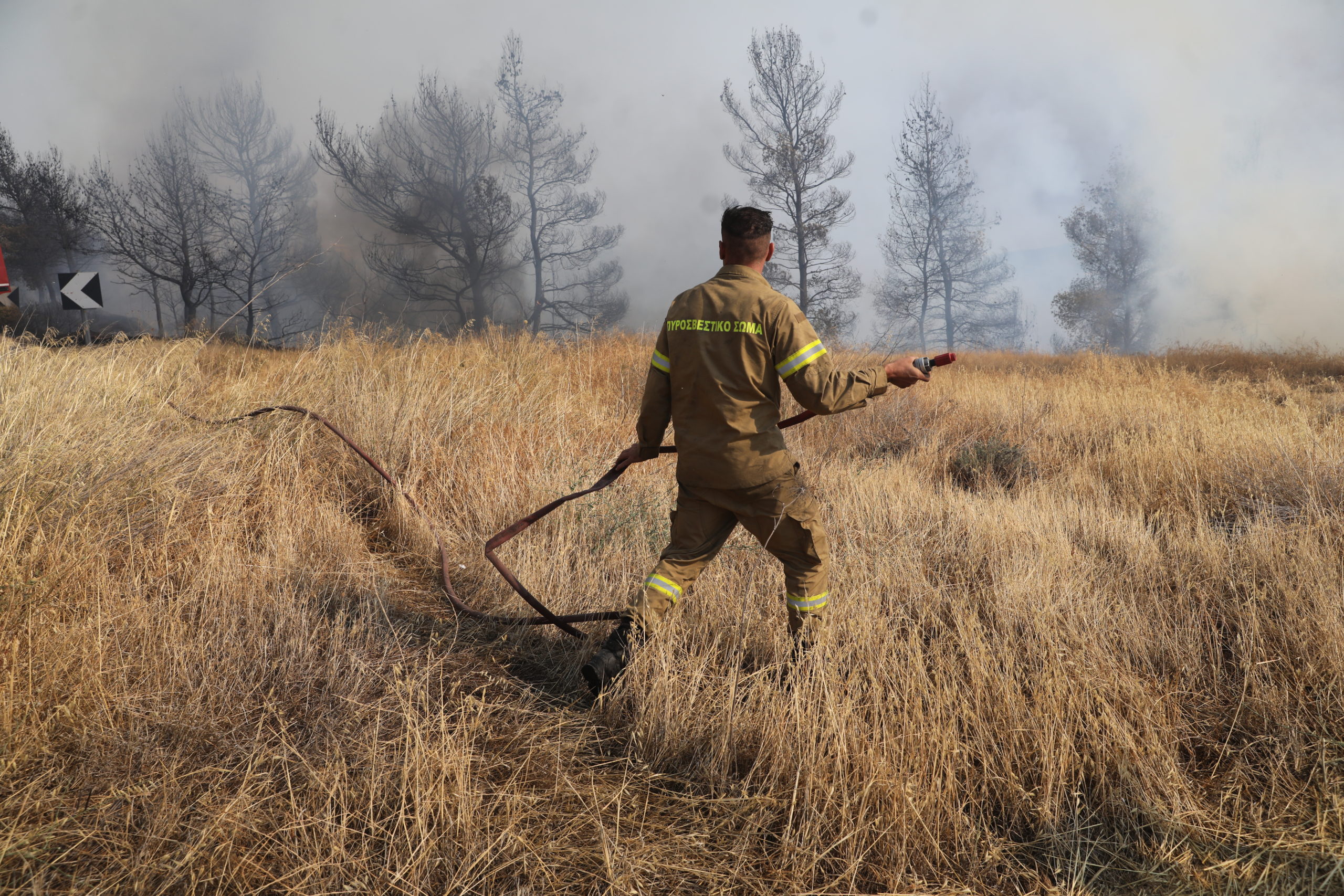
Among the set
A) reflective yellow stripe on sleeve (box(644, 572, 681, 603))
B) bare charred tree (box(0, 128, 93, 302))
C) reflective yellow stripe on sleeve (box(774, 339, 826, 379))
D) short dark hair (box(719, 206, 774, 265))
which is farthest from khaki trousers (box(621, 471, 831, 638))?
bare charred tree (box(0, 128, 93, 302))

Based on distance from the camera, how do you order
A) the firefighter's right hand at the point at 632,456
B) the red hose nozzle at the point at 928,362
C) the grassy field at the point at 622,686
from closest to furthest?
1. the grassy field at the point at 622,686
2. the red hose nozzle at the point at 928,362
3. the firefighter's right hand at the point at 632,456

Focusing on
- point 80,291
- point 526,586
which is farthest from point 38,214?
point 526,586

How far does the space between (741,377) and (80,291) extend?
13.4m

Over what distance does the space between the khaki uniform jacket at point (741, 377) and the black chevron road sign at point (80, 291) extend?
500 inches

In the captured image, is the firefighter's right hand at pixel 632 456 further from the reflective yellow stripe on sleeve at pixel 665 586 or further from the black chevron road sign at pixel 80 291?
the black chevron road sign at pixel 80 291

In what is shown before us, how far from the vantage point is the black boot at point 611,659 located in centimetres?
258

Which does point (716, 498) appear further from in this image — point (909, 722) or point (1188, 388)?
point (1188, 388)

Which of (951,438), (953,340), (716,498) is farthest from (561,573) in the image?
(953,340)

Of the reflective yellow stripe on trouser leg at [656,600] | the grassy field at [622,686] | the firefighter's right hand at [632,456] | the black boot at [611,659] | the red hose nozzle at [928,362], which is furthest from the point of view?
the firefighter's right hand at [632,456]

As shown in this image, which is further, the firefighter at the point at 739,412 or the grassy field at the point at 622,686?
the firefighter at the point at 739,412

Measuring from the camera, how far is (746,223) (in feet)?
8.54

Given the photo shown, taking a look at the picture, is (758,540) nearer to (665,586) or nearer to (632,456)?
(665,586)

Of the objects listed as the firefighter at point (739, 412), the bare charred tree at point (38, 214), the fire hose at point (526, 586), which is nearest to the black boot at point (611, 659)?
the firefighter at point (739, 412)

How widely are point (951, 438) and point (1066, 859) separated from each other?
19.3ft
